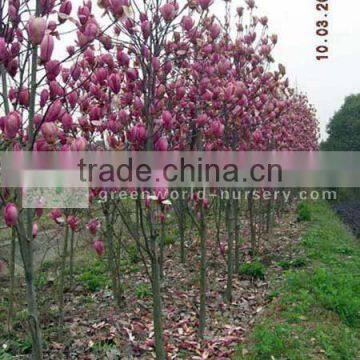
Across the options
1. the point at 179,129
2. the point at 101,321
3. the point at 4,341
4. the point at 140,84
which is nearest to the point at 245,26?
the point at 179,129

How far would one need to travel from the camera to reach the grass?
3550mm

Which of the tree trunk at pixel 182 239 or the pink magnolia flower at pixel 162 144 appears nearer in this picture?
the pink magnolia flower at pixel 162 144

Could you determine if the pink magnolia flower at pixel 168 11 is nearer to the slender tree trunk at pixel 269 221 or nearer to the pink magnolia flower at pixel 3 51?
the pink magnolia flower at pixel 3 51

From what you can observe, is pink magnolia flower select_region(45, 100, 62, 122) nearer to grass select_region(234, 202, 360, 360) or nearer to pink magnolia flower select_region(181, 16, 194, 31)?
pink magnolia flower select_region(181, 16, 194, 31)

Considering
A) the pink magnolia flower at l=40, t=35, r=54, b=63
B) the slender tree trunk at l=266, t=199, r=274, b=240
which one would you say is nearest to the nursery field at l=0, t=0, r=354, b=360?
the pink magnolia flower at l=40, t=35, r=54, b=63

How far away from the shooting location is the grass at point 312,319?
11.6 feet

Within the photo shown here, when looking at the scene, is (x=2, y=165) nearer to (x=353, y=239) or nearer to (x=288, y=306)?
(x=288, y=306)

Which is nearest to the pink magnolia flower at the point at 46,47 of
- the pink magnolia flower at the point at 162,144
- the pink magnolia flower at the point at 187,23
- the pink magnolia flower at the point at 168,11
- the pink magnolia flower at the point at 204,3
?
the pink magnolia flower at the point at 162,144

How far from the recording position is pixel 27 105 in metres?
2.15

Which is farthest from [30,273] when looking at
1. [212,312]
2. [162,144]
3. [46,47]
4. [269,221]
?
[269,221]

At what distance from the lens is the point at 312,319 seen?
4160mm

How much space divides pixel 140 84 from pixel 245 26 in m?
2.27

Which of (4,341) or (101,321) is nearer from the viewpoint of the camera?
(4,341)

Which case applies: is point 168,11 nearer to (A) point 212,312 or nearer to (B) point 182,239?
(A) point 212,312
